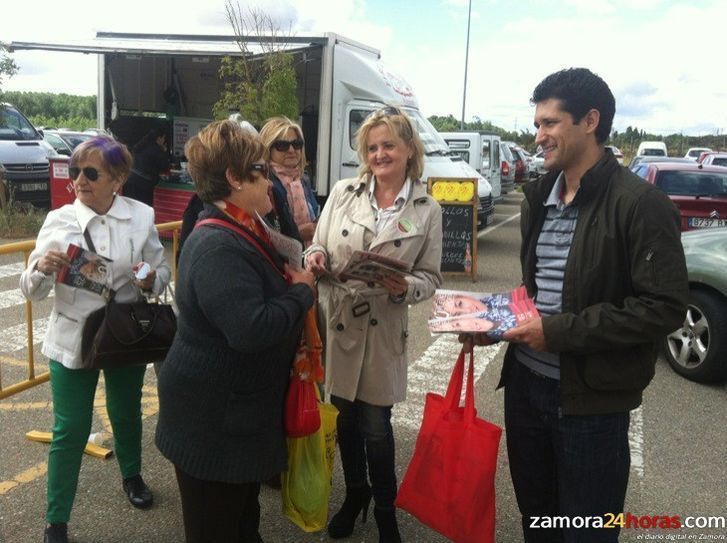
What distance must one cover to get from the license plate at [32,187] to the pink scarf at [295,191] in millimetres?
11541

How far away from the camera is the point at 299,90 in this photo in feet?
41.1

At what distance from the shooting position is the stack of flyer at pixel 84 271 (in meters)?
2.72

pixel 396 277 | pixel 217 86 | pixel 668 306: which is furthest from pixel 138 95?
pixel 668 306

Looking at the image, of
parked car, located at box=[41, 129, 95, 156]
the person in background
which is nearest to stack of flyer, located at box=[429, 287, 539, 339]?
the person in background

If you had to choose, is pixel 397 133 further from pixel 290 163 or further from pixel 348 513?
pixel 348 513

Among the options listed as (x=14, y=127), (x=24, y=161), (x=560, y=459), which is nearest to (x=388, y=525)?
(x=560, y=459)

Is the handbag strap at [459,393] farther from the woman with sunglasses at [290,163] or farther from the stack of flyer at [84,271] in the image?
the stack of flyer at [84,271]

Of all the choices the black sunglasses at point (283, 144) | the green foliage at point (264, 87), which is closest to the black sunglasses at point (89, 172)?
the black sunglasses at point (283, 144)

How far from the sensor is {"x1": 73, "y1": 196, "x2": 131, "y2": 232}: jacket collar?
287cm

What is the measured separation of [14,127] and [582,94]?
15249mm

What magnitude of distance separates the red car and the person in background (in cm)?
725

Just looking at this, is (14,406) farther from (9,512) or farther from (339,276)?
(339,276)

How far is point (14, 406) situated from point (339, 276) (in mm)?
3105

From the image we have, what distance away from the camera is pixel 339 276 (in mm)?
2566
